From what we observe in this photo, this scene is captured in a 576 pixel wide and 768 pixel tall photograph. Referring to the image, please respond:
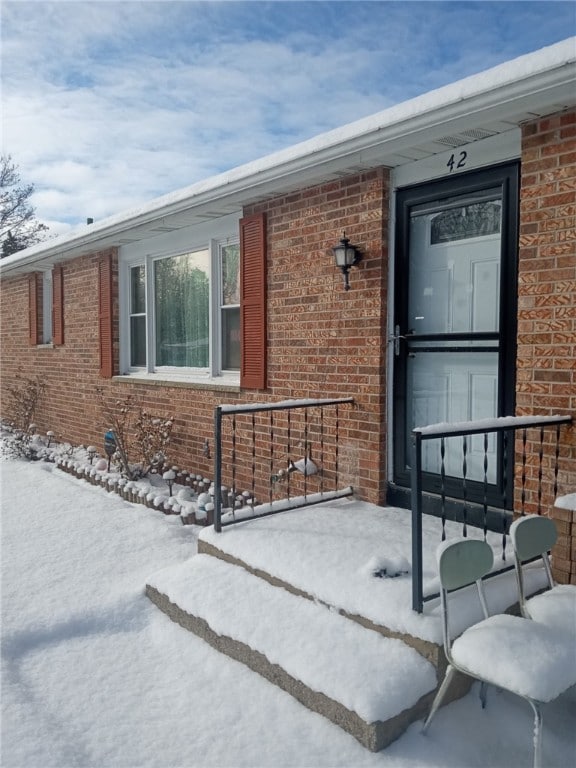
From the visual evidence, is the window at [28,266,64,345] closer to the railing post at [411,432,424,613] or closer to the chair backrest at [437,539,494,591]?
the railing post at [411,432,424,613]

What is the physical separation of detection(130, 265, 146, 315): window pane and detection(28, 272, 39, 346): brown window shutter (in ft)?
9.03

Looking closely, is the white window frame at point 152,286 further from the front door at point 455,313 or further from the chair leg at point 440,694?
the chair leg at point 440,694

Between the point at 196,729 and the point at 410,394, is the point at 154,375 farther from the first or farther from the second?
the point at 196,729

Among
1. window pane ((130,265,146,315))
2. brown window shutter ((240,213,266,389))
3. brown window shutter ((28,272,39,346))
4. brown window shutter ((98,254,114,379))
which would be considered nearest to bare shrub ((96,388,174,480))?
brown window shutter ((98,254,114,379))

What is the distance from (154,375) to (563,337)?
4.76 metres

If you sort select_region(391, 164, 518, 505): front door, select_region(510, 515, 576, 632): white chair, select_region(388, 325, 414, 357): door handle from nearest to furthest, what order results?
select_region(510, 515, 576, 632): white chair
select_region(391, 164, 518, 505): front door
select_region(388, 325, 414, 357): door handle

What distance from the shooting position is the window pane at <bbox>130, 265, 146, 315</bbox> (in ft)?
23.4

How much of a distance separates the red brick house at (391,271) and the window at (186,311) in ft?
0.08

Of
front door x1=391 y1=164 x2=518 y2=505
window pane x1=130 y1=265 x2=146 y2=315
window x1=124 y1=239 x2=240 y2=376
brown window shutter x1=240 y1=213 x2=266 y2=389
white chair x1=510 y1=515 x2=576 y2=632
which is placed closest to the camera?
white chair x1=510 y1=515 x2=576 y2=632

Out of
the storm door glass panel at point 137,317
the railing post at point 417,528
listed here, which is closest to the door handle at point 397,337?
the railing post at point 417,528

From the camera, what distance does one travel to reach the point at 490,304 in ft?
12.4

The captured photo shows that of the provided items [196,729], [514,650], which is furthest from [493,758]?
[196,729]

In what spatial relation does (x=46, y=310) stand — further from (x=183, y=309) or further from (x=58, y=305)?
(x=183, y=309)

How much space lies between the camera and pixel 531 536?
2.58 m
